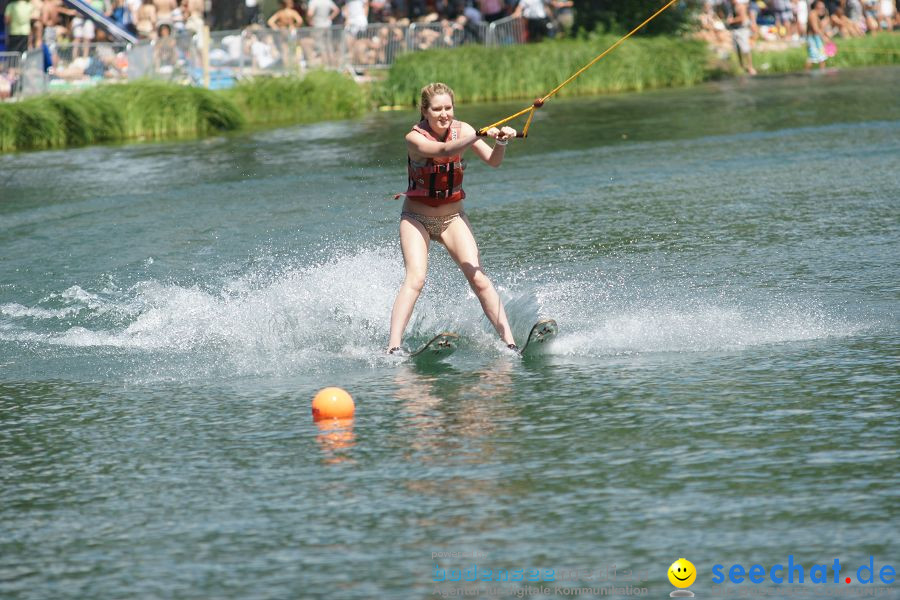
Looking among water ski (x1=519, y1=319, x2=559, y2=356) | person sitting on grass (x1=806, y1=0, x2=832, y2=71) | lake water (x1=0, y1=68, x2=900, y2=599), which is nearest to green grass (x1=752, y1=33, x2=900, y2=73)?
person sitting on grass (x1=806, y1=0, x2=832, y2=71)

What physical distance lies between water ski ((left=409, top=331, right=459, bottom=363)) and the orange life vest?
849 mm

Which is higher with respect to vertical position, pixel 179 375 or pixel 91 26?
pixel 91 26

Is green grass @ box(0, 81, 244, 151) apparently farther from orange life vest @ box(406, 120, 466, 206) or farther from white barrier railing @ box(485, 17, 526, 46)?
orange life vest @ box(406, 120, 466, 206)

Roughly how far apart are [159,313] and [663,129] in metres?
13.3

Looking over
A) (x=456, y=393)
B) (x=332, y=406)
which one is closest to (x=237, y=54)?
(x=456, y=393)

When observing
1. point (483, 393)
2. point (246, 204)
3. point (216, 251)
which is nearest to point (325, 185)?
point (246, 204)

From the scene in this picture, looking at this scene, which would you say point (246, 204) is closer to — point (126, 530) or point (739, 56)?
point (126, 530)

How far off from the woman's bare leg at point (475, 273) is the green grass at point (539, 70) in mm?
18262

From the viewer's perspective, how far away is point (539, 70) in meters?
28.5

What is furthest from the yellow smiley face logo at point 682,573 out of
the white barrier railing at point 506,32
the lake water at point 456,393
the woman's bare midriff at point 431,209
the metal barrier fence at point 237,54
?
the white barrier railing at point 506,32

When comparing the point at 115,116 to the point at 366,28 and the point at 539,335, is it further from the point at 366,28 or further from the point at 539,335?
the point at 539,335

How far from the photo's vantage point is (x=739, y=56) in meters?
33.9

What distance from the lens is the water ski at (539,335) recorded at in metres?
9.02

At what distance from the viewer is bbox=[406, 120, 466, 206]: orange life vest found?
888 cm
